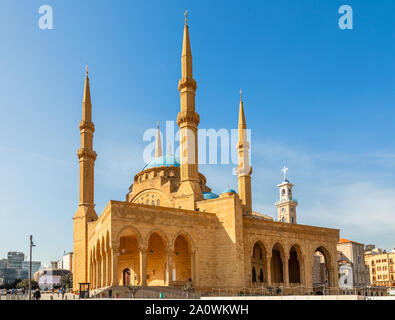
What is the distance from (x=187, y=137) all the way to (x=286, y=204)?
4925cm

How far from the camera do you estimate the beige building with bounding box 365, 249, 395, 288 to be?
80250 millimetres

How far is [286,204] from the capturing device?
278 feet

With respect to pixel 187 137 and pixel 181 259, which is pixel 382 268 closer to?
pixel 181 259

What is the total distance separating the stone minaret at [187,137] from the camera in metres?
38.8

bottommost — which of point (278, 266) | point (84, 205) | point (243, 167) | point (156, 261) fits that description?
point (278, 266)

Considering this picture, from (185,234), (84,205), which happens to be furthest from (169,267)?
(84,205)

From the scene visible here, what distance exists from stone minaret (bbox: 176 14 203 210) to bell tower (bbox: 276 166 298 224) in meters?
48.1

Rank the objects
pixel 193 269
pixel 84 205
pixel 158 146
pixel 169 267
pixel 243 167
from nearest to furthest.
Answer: pixel 169 267, pixel 193 269, pixel 84 205, pixel 243 167, pixel 158 146

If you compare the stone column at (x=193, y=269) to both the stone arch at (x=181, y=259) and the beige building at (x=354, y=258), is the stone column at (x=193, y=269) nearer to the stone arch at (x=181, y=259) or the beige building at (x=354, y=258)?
the stone arch at (x=181, y=259)

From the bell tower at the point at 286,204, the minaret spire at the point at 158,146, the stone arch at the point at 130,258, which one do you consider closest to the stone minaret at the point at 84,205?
the stone arch at the point at 130,258

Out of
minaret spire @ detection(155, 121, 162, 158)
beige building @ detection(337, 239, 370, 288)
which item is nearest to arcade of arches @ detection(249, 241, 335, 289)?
minaret spire @ detection(155, 121, 162, 158)

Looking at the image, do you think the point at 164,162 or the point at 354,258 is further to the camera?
the point at 354,258

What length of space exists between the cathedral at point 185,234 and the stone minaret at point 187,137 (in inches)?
3.3

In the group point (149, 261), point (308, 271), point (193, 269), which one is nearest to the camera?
point (193, 269)
